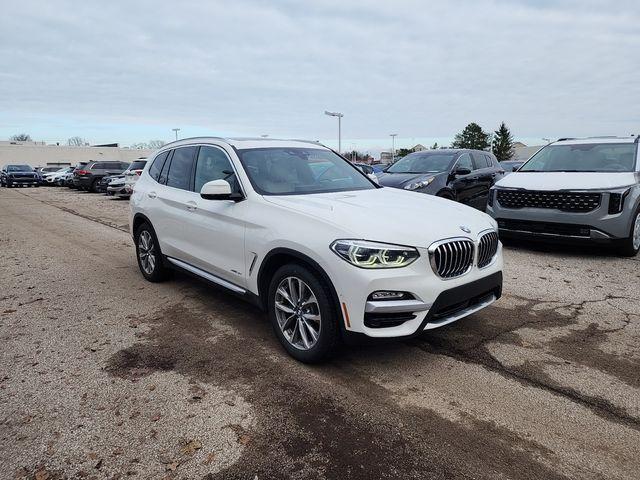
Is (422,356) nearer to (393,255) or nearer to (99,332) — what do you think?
(393,255)

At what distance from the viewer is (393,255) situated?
328 cm

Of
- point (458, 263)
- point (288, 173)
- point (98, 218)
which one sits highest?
point (288, 173)

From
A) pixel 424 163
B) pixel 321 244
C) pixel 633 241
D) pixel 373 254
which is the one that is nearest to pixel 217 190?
pixel 321 244

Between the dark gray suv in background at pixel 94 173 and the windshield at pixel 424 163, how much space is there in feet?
67.9

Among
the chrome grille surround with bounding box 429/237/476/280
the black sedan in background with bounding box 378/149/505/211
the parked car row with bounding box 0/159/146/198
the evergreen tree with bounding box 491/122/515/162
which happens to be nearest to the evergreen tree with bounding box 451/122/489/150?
the evergreen tree with bounding box 491/122/515/162

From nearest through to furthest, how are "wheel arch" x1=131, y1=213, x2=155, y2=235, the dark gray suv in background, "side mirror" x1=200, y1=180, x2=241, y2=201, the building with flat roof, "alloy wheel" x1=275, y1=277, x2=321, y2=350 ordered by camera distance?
"alloy wheel" x1=275, y1=277, x2=321, y2=350 < "side mirror" x1=200, y1=180, x2=241, y2=201 < "wheel arch" x1=131, y1=213, x2=155, y2=235 < the dark gray suv in background < the building with flat roof

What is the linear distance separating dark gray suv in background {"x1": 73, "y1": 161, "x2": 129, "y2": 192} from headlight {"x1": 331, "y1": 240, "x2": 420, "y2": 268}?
1025 inches

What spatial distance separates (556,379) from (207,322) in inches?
123

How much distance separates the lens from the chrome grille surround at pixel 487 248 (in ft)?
12.4

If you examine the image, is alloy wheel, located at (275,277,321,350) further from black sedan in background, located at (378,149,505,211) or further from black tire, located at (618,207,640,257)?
black tire, located at (618,207,640,257)

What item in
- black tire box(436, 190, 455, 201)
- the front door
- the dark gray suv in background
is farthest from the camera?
the dark gray suv in background

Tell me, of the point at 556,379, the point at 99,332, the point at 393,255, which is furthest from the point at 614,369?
the point at 99,332

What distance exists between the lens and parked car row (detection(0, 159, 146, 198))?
71.1ft

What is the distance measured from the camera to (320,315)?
343 cm
